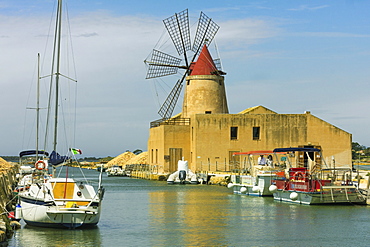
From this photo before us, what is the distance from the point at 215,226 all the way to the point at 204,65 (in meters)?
31.0

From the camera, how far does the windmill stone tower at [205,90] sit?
1998 inches

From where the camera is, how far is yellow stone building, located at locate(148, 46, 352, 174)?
4784 centimetres

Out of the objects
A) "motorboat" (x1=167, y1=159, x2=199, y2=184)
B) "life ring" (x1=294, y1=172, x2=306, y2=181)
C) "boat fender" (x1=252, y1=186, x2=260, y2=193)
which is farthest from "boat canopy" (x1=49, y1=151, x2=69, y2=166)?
"motorboat" (x1=167, y1=159, x2=199, y2=184)

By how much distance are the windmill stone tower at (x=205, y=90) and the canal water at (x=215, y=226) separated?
808 inches

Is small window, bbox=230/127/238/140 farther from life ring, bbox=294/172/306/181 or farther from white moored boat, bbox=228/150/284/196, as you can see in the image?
life ring, bbox=294/172/306/181

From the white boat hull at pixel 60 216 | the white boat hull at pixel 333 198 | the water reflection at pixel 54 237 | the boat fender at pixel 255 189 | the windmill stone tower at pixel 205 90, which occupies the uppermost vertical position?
the windmill stone tower at pixel 205 90

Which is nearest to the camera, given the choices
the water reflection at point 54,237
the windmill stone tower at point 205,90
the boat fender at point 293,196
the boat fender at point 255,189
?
the water reflection at point 54,237

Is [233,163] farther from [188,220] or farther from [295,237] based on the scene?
[295,237]

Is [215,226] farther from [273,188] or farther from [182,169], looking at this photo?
[182,169]

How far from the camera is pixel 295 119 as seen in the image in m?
48.9

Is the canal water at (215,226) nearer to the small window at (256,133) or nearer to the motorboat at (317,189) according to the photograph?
the motorboat at (317,189)

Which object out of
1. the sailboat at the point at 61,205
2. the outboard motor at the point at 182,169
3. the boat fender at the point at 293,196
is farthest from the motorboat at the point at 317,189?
the outboard motor at the point at 182,169

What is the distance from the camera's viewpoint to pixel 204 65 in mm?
51531

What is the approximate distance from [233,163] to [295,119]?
19.6ft
